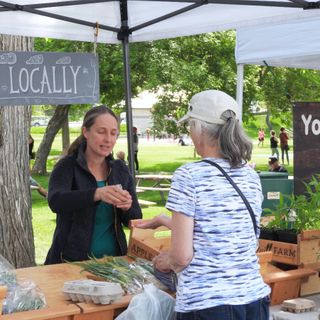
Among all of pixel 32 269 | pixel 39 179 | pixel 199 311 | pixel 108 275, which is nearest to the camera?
pixel 199 311

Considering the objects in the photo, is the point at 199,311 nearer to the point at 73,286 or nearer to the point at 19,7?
the point at 73,286

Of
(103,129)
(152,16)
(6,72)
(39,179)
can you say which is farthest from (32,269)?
(39,179)

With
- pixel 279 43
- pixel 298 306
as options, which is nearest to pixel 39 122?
pixel 279 43

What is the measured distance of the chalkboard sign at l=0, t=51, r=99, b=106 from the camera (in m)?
3.26

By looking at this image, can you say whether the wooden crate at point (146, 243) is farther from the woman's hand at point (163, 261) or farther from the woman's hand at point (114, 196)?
the woman's hand at point (163, 261)

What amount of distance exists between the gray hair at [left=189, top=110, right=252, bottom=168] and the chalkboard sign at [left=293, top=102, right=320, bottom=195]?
3.01 metres

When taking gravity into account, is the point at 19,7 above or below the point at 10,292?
above

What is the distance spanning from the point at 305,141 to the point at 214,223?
330cm

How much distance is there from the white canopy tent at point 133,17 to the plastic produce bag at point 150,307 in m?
1.63

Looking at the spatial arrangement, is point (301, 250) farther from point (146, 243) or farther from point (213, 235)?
point (213, 235)

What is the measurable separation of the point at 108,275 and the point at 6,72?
4.38 feet

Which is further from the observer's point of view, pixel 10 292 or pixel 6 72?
pixel 6 72

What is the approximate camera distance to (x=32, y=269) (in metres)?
2.81

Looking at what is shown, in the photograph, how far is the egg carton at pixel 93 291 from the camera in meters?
2.24
